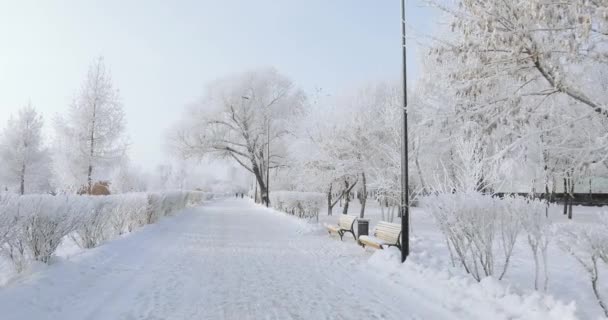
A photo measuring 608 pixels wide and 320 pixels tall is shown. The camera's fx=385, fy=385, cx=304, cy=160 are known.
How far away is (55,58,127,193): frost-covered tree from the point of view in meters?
23.9

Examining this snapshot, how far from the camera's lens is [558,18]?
479cm

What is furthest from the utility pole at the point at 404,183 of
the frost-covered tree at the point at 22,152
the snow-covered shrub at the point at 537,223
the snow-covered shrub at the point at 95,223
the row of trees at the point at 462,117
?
the frost-covered tree at the point at 22,152

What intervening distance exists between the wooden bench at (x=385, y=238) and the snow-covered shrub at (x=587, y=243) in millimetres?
4631

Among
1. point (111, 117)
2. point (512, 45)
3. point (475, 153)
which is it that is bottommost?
point (475, 153)

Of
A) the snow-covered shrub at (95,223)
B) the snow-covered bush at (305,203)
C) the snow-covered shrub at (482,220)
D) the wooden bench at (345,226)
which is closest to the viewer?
the snow-covered shrub at (482,220)

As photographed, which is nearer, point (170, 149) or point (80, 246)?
point (80, 246)

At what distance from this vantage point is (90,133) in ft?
79.1

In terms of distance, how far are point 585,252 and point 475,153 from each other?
28.7ft

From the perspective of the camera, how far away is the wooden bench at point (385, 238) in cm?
925

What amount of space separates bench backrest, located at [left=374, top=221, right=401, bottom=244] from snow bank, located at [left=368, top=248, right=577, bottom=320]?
177 centimetres

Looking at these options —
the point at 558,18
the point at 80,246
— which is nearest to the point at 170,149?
the point at 80,246

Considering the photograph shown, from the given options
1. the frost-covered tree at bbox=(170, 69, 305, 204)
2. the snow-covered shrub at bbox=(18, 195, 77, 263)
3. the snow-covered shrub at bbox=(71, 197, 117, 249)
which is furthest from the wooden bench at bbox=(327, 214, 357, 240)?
the frost-covered tree at bbox=(170, 69, 305, 204)

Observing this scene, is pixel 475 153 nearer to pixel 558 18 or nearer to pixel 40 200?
pixel 558 18

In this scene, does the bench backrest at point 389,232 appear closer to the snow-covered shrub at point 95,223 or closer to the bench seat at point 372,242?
the bench seat at point 372,242
